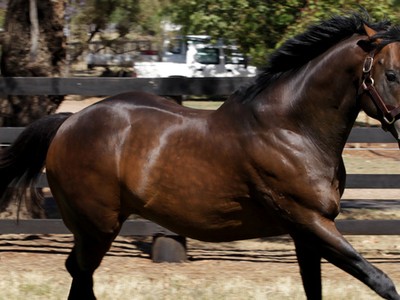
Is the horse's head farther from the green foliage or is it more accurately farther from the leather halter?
the green foliage

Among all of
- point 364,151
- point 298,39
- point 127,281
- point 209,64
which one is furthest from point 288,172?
point 209,64

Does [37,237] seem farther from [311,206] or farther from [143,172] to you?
[311,206]

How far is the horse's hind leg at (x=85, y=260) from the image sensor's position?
5.11m

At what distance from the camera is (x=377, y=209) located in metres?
9.33

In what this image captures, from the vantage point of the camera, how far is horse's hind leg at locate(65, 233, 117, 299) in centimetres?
511

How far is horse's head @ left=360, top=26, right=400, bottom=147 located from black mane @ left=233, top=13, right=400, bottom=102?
1.8 inches

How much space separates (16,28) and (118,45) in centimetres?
1619

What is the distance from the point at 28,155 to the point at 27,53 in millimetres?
2569

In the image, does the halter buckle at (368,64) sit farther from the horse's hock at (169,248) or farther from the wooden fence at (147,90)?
the horse's hock at (169,248)

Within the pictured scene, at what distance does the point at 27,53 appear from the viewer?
7.86m

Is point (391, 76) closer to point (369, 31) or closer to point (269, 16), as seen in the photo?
point (369, 31)

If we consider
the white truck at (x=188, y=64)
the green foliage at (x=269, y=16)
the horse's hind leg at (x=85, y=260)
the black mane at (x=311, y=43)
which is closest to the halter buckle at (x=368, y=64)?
the black mane at (x=311, y=43)

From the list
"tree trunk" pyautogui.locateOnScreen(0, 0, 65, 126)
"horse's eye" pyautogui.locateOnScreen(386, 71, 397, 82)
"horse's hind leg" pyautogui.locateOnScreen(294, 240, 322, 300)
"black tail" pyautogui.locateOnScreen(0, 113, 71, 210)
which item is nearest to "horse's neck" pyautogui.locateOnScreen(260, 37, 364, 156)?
"horse's eye" pyautogui.locateOnScreen(386, 71, 397, 82)

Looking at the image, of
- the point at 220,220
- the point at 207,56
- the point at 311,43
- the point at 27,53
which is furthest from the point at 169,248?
the point at 207,56
